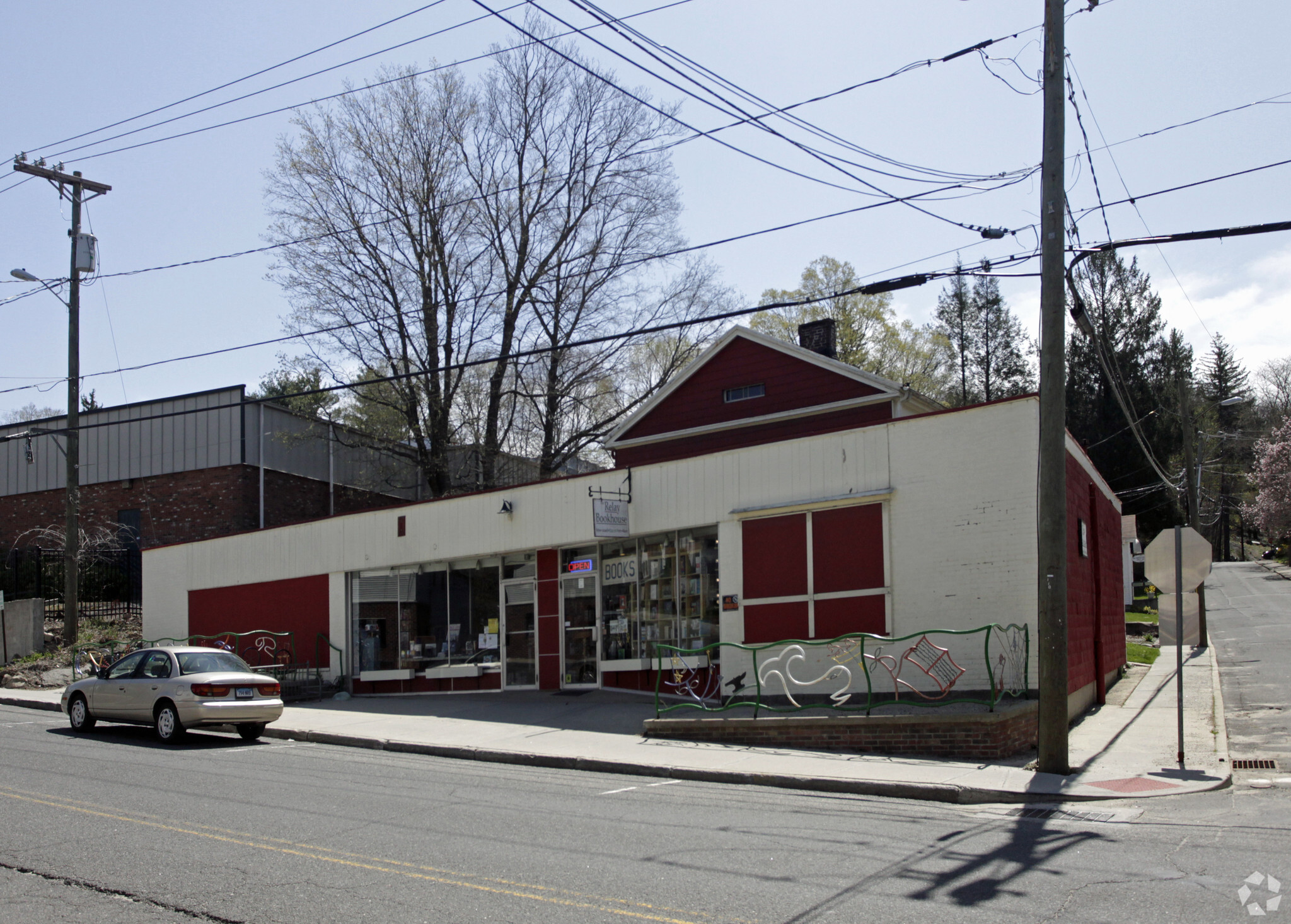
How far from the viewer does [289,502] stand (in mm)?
35156

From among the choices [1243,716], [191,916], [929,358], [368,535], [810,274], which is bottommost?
[1243,716]

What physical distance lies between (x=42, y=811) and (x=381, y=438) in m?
25.7

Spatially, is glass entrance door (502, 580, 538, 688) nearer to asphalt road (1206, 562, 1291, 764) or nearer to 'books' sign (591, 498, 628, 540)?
'books' sign (591, 498, 628, 540)

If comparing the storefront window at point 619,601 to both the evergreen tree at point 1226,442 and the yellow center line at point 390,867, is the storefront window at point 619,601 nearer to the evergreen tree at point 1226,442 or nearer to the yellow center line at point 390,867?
the yellow center line at point 390,867

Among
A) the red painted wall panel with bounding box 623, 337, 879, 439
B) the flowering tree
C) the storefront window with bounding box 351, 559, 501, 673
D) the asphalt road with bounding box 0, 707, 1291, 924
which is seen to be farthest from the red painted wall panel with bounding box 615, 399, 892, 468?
the flowering tree

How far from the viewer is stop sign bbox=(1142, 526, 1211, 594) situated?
13.2 m

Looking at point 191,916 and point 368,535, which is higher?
point 368,535

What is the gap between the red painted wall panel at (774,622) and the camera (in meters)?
16.5

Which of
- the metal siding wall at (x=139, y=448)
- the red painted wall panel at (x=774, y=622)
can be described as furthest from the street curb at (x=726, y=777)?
the metal siding wall at (x=139, y=448)

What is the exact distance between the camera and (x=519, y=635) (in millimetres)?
20969

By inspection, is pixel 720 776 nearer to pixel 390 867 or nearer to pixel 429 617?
pixel 390 867

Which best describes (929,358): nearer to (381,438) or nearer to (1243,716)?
(381,438)

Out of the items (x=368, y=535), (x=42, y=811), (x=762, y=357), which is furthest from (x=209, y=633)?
(x=42, y=811)

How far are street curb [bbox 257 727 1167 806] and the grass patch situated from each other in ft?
62.0
